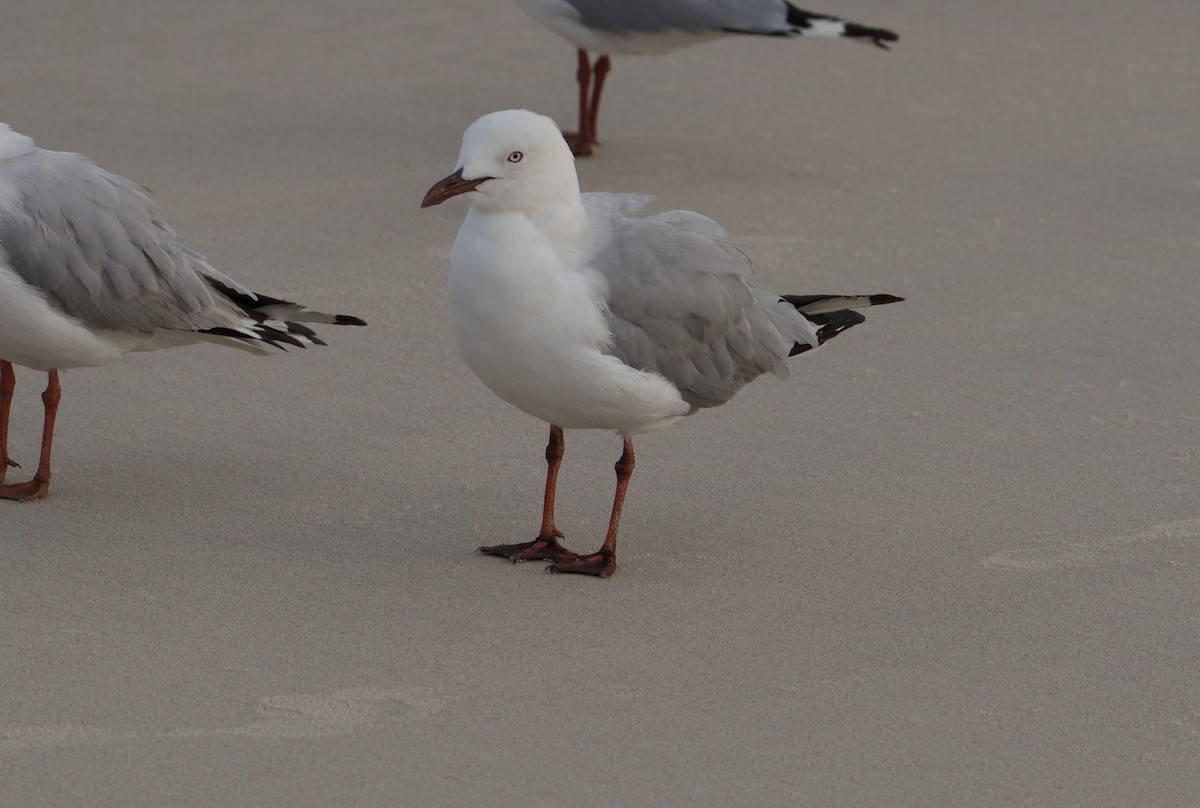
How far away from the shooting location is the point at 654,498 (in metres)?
5.01

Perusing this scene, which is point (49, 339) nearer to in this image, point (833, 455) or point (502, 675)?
point (502, 675)

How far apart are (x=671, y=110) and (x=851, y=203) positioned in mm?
1639

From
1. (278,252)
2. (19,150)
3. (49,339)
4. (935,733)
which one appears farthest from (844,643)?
(278,252)

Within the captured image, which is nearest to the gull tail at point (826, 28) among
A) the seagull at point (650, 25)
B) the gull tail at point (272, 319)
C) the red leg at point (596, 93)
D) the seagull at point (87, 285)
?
the seagull at point (650, 25)

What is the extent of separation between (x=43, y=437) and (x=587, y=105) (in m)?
4.11

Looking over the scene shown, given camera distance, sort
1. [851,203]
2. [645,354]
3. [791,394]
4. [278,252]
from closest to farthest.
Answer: [645,354]
[791,394]
[278,252]
[851,203]

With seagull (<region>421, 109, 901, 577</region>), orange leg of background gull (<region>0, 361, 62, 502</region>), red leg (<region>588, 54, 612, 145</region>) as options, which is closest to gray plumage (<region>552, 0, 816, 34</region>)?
red leg (<region>588, 54, 612, 145</region>)

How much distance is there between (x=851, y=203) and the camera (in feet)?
24.7

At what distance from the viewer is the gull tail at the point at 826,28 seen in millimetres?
8164

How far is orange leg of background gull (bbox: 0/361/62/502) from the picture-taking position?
15.8 ft

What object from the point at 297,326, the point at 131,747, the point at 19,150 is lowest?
the point at 131,747

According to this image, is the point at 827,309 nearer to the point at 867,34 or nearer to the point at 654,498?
the point at 654,498

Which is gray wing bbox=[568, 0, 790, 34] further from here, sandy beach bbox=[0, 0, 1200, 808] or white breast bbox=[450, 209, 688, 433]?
white breast bbox=[450, 209, 688, 433]

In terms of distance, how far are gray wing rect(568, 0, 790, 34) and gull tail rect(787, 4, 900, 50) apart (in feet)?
0.84
